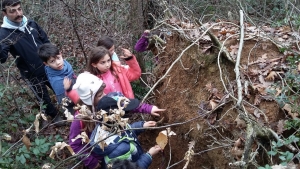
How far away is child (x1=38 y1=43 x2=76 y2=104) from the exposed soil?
4.07ft

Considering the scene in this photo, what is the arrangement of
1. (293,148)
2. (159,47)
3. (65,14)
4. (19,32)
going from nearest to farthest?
(293,148)
(159,47)
(19,32)
(65,14)

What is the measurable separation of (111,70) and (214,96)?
1.34 m

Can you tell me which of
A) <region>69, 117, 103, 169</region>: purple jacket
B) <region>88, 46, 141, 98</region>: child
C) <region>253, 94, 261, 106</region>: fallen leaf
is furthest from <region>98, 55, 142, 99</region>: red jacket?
<region>253, 94, 261, 106</region>: fallen leaf

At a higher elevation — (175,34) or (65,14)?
(175,34)

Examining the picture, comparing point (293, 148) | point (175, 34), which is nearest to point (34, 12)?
point (175, 34)

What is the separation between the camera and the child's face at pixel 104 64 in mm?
3613

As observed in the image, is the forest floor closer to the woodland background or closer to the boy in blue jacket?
the woodland background


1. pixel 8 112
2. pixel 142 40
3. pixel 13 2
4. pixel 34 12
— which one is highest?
pixel 13 2

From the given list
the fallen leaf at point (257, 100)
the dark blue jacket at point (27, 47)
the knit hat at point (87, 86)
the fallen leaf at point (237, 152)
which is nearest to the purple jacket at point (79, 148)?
the knit hat at point (87, 86)

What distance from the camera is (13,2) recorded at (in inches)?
172

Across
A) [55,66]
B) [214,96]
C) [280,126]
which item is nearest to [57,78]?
[55,66]

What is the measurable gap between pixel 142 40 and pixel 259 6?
523 cm

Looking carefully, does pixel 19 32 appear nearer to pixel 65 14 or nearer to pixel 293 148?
pixel 65 14

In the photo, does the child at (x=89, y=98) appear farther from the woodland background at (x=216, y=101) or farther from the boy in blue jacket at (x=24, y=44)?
the boy in blue jacket at (x=24, y=44)
